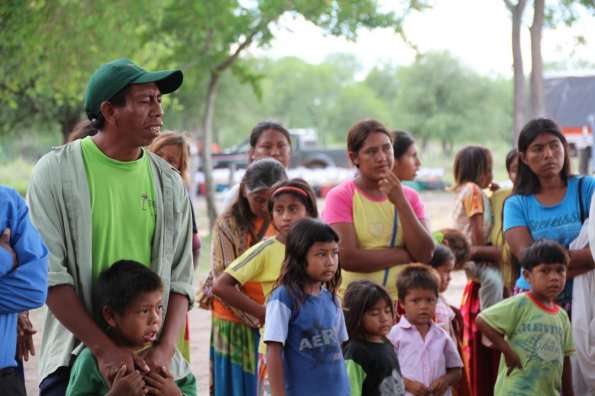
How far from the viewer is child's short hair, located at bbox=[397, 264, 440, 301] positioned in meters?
5.33

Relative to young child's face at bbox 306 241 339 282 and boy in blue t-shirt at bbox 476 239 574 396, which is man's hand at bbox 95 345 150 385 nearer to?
young child's face at bbox 306 241 339 282

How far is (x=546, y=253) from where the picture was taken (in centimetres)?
544

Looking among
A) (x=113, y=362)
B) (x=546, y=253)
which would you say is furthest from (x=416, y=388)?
(x=113, y=362)

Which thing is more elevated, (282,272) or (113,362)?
(282,272)

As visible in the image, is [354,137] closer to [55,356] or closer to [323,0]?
[55,356]

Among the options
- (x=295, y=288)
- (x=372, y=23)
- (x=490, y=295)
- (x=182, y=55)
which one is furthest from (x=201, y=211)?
(x=295, y=288)

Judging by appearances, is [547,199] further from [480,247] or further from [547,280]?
[480,247]

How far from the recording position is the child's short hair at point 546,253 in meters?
5.44

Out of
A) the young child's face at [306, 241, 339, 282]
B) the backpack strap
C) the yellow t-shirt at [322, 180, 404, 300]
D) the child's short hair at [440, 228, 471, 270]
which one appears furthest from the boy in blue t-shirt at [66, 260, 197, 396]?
the child's short hair at [440, 228, 471, 270]

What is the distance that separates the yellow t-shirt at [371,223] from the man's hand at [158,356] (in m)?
1.86

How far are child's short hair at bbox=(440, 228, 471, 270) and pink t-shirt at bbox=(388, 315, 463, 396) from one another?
3.95 ft

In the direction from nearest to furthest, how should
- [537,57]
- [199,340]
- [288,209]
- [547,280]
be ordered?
[288,209], [547,280], [199,340], [537,57]

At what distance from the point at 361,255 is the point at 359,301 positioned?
0.42 m

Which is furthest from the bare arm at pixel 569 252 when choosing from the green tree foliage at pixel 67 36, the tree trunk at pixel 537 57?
the tree trunk at pixel 537 57
